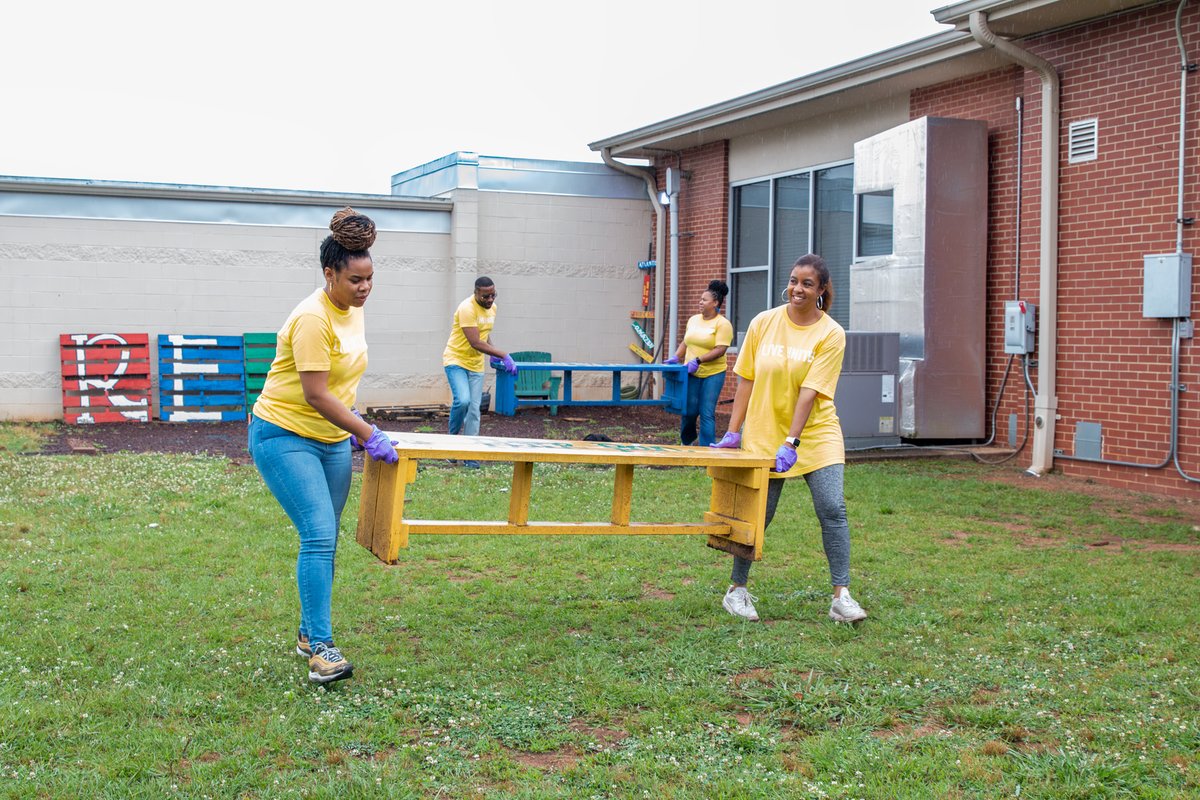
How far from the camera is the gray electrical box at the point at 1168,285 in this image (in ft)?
33.9

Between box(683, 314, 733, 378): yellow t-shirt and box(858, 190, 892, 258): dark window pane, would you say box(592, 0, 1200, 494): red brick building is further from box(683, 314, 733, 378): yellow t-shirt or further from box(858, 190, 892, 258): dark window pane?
box(683, 314, 733, 378): yellow t-shirt

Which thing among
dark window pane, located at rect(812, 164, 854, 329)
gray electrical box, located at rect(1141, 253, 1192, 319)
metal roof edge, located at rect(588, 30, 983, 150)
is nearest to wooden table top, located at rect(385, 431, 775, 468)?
gray electrical box, located at rect(1141, 253, 1192, 319)

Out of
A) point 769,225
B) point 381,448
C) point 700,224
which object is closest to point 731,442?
point 381,448

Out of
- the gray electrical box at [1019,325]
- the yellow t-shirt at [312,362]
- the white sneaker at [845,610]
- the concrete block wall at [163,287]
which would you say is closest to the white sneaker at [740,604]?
the white sneaker at [845,610]

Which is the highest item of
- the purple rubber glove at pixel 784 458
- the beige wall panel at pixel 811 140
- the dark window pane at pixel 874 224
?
the beige wall panel at pixel 811 140

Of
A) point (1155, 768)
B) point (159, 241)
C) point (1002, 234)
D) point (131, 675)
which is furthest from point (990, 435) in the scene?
point (159, 241)

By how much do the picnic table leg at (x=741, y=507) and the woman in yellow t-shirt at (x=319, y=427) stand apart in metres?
1.97

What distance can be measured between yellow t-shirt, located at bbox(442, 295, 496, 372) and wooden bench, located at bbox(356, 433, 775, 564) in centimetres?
503

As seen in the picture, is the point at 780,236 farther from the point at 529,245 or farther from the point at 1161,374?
the point at 1161,374

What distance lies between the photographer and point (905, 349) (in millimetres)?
12680

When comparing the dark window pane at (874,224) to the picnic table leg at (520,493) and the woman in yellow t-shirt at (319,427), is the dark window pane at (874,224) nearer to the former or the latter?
the picnic table leg at (520,493)

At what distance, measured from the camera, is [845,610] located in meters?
5.94

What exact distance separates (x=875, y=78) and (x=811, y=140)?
8.39 ft

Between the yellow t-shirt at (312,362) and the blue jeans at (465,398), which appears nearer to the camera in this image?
the yellow t-shirt at (312,362)
